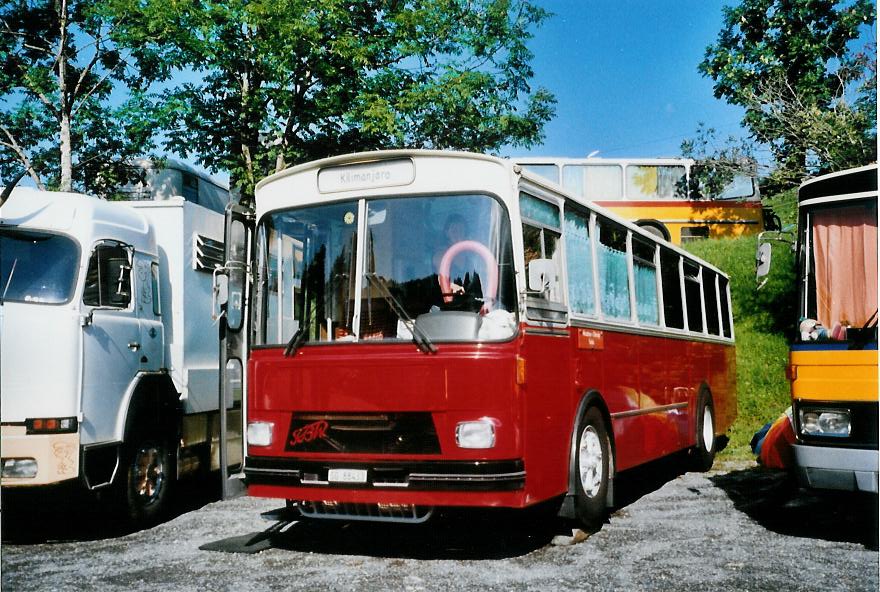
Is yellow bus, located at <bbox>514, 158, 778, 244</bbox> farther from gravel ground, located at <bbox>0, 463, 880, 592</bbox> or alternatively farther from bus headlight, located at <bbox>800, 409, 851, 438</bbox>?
bus headlight, located at <bbox>800, 409, 851, 438</bbox>

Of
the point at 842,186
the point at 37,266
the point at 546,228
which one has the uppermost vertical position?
the point at 842,186

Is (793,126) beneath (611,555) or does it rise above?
above

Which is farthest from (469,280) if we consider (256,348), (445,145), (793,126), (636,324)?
(793,126)

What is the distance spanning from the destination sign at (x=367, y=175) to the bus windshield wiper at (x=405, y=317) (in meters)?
0.73

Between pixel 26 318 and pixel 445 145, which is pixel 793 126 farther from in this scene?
pixel 26 318

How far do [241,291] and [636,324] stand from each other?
163 inches

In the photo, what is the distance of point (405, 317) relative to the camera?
6.24m

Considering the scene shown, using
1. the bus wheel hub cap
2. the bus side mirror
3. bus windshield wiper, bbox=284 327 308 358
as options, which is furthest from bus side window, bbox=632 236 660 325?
bus windshield wiper, bbox=284 327 308 358

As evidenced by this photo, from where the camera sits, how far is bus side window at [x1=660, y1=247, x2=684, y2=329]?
407 inches

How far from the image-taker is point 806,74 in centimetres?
2041

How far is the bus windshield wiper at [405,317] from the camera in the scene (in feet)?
19.9

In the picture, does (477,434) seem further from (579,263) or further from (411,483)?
(579,263)

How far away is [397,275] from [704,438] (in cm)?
686

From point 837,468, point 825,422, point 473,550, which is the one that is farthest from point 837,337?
point 473,550
